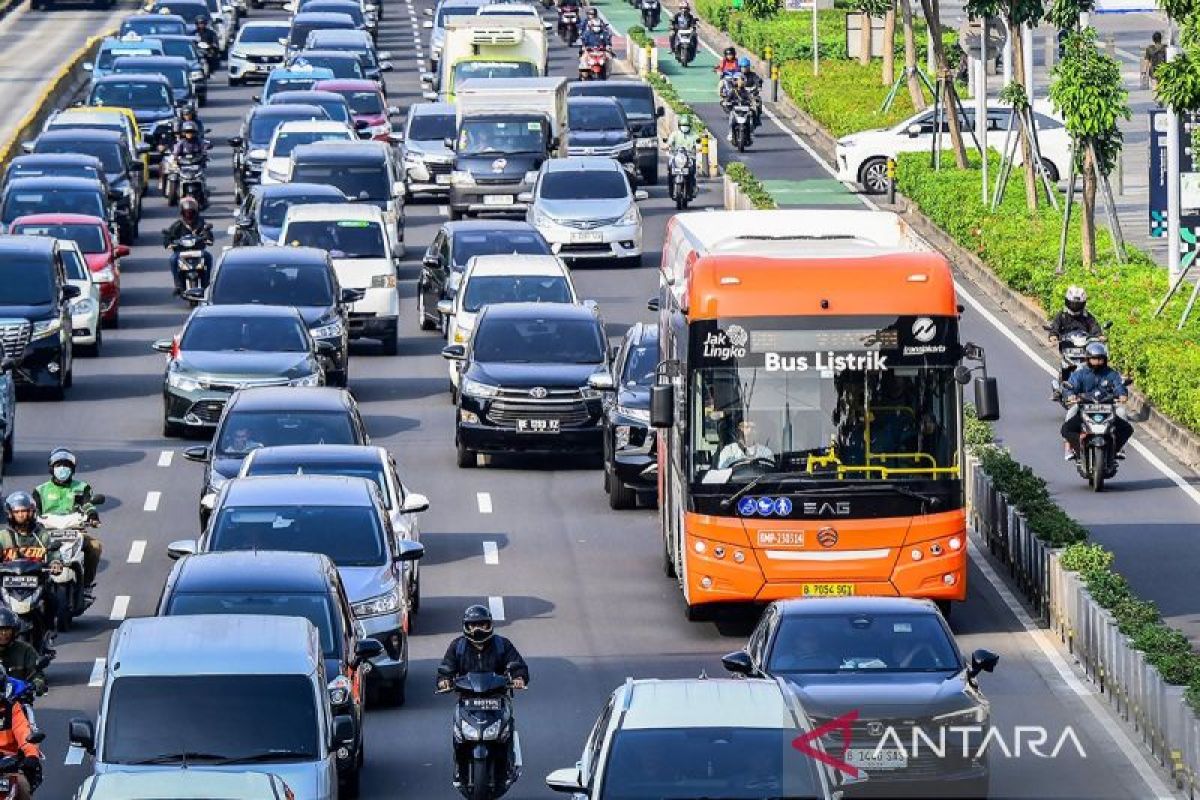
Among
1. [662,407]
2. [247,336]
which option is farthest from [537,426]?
[662,407]

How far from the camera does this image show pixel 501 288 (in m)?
41.9

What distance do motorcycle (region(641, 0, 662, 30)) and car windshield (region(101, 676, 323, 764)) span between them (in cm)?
7434

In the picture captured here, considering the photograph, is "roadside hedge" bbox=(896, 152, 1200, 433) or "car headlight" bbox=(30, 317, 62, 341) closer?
"roadside hedge" bbox=(896, 152, 1200, 433)

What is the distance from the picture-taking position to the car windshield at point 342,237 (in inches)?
1793

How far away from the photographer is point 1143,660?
23281 mm

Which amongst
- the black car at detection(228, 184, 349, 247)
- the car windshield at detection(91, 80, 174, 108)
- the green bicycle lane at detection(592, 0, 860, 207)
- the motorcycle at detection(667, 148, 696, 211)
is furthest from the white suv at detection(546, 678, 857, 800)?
the car windshield at detection(91, 80, 174, 108)

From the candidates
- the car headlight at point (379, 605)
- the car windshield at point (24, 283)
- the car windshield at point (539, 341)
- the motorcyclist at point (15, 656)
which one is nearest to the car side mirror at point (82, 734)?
the motorcyclist at point (15, 656)

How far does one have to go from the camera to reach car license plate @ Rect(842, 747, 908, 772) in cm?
2025

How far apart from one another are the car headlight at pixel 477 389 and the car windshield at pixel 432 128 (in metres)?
25.0

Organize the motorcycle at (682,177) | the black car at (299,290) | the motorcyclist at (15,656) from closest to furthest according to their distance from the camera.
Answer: the motorcyclist at (15,656) → the black car at (299,290) → the motorcycle at (682,177)

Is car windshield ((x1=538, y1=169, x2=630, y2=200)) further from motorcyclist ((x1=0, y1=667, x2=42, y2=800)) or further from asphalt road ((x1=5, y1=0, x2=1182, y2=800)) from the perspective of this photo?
motorcyclist ((x1=0, y1=667, x2=42, y2=800))

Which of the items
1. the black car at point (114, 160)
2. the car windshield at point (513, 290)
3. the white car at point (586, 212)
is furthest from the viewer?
the black car at point (114, 160)

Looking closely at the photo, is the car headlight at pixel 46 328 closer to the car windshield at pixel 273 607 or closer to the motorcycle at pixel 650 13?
the car windshield at pixel 273 607

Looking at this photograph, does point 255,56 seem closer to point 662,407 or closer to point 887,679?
point 662,407
